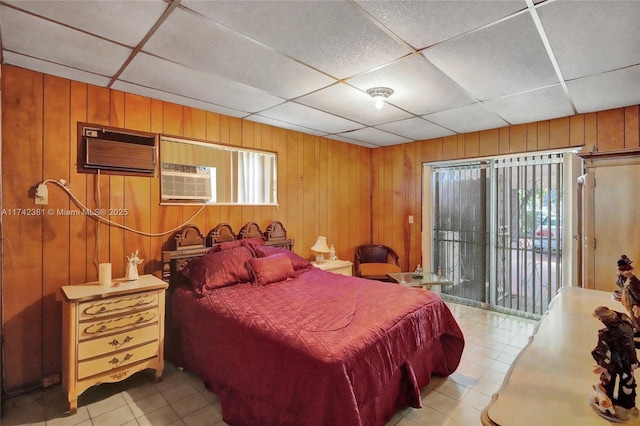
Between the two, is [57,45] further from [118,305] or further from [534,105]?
[534,105]

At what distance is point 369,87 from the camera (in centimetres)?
274

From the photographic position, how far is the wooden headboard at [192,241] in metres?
3.03

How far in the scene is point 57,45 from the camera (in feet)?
6.75

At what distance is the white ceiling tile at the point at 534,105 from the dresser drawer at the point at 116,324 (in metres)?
3.68

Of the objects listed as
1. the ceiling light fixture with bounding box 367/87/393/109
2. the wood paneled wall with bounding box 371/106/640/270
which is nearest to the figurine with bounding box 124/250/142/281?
the ceiling light fixture with bounding box 367/87/393/109

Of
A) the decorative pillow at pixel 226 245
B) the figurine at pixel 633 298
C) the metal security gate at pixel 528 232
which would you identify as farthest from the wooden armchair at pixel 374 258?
the figurine at pixel 633 298

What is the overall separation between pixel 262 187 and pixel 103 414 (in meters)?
2.59

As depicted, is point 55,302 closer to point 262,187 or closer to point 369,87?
point 262,187

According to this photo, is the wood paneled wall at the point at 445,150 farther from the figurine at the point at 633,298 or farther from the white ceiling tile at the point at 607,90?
the figurine at the point at 633,298

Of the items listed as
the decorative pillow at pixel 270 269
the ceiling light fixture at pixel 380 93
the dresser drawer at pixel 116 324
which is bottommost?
the dresser drawer at pixel 116 324

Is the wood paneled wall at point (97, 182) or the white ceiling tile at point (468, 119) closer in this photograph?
the wood paneled wall at point (97, 182)

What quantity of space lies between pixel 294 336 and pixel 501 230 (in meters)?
3.68

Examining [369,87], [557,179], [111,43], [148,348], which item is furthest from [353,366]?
[557,179]

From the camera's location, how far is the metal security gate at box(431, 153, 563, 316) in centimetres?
392
